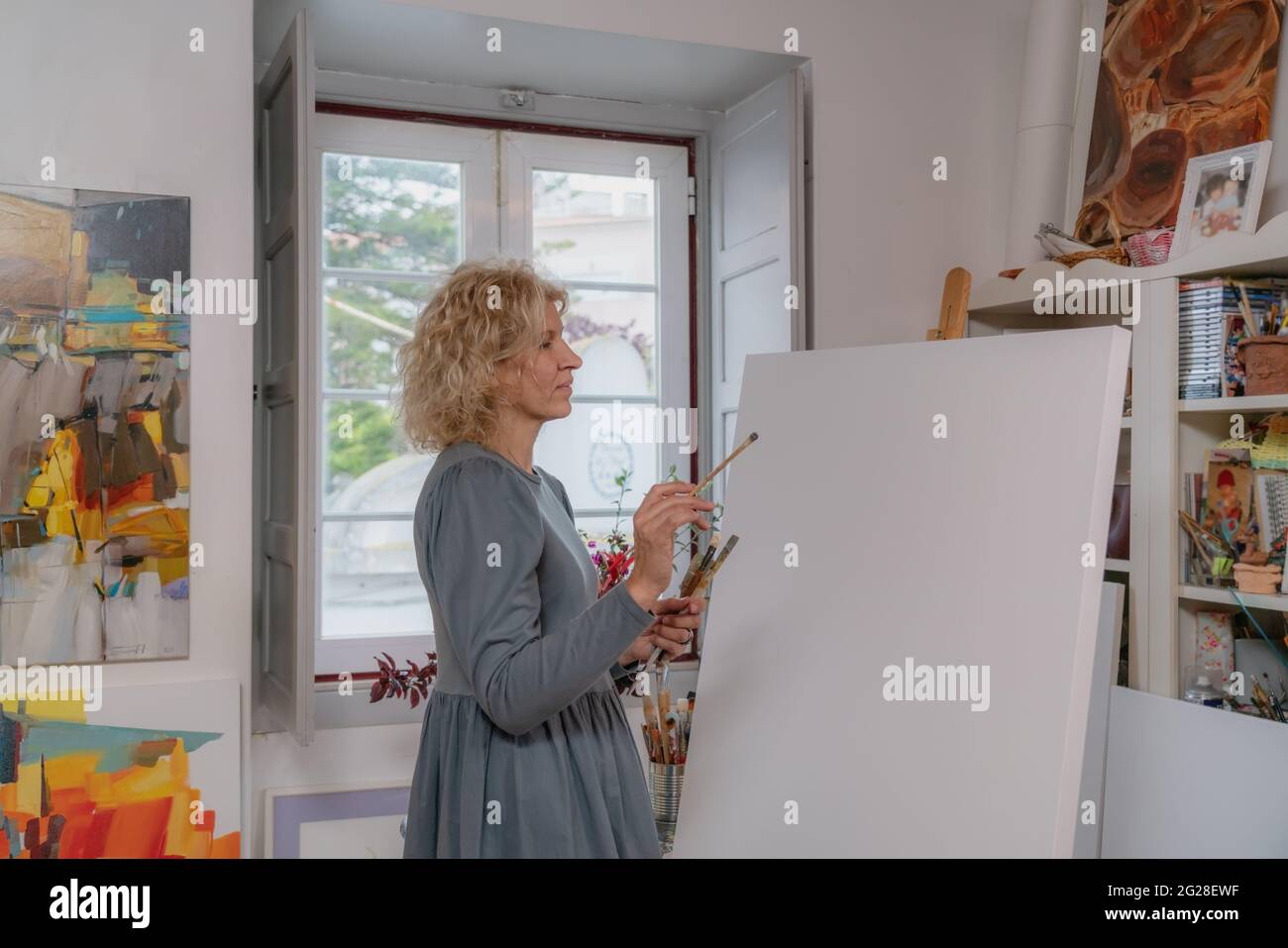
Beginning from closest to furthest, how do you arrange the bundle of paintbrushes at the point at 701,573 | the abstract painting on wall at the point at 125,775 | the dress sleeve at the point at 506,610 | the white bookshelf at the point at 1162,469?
the dress sleeve at the point at 506,610 < the bundle of paintbrushes at the point at 701,573 < the abstract painting on wall at the point at 125,775 < the white bookshelf at the point at 1162,469

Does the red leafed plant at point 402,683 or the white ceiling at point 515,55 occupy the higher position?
the white ceiling at point 515,55

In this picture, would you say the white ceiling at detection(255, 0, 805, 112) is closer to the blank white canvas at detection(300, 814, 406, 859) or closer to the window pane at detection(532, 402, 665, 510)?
the window pane at detection(532, 402, 665, 510)

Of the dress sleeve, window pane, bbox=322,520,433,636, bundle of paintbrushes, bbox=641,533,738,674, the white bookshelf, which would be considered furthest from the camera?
window pane, bbox=322,520,433,636

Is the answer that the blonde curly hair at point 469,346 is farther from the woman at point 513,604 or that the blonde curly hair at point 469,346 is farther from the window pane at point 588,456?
the window pane at point 588,456

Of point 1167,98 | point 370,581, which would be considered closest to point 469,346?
point 370,581

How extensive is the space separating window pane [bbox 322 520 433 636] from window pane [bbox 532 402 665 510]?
482mm

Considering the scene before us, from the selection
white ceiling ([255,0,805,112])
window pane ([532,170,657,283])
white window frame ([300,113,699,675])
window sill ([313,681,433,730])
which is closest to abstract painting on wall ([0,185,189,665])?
window sill ([313,681,433,730])

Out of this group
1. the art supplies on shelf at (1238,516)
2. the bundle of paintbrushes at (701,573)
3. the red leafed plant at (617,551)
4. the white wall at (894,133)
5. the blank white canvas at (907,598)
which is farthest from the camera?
the white wall at (894,133)

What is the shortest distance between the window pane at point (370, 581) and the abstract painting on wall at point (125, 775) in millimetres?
697

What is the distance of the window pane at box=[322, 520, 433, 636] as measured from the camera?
10.7ft

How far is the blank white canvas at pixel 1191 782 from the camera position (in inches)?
94.6

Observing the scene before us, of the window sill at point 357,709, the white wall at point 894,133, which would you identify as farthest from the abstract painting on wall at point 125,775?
the white wall at point 894,133

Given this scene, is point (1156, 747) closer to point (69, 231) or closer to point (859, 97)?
point (859, 97)

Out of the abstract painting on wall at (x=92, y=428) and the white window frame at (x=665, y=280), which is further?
the white window frame at (x=665, y=280)
